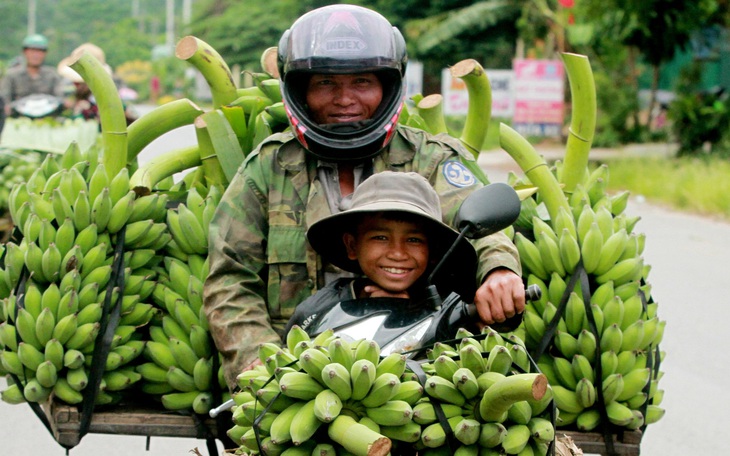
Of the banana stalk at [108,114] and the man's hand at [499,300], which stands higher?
the banana stalk at [108,114]

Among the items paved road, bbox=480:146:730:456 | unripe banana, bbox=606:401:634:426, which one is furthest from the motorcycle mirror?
paved road, bbox=480:146:730:456

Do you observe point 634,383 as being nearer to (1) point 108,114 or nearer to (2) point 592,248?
(2) point 592,248

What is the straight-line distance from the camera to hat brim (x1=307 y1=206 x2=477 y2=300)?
3184mm

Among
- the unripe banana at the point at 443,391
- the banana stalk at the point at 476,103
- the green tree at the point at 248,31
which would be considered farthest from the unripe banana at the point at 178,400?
the green tree at the point at 248,31

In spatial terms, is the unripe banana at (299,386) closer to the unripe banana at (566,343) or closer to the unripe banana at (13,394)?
the unripe banana at (566,343)

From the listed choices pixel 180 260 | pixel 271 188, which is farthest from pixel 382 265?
pixel 180 260

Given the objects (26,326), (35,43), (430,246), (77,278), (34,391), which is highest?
(430,246)

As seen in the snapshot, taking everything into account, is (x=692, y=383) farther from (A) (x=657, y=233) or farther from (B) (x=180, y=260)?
(A) (x=657, y=233)

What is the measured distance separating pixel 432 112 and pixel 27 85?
9.57 m

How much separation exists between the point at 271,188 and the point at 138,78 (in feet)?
204

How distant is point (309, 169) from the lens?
3.82 meters

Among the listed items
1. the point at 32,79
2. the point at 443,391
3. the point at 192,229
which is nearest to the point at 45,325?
the point at 192,229

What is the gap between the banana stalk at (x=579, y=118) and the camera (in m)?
4.32

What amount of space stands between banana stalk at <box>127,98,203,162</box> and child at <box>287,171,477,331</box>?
3.99 ft
